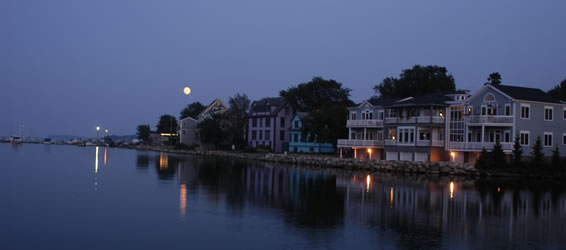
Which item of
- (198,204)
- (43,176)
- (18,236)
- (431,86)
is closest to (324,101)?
(431,86)

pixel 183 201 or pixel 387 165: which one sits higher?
pixel 387 165

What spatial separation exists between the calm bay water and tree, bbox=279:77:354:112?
213 ft

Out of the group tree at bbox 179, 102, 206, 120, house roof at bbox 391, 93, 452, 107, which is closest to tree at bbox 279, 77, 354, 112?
house roof at bbox 391, 93, 452, 107

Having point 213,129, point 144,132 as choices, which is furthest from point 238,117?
point 144,132

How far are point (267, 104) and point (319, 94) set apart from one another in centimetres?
1116

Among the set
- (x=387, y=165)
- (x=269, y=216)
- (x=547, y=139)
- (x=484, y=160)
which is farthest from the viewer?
(x=387, y=165)

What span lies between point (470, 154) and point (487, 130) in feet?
10.1

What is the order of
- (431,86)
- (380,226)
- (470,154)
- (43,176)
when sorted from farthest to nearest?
1. (431,86)
2. (470,154)
3. (43,176)
4. (380,226)

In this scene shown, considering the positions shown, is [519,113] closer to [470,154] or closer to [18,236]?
[470,154]

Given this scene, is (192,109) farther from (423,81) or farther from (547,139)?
(547,139)

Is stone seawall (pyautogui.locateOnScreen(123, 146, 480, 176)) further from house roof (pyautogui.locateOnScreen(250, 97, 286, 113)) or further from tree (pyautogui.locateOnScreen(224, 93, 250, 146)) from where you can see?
tree (pyautogui.locateOnScreen(224, 93, 250, 146))

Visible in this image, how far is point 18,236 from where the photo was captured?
17688 millimetres

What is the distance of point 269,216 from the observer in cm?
2273

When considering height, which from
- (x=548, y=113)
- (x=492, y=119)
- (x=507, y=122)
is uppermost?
(x=548, y=113)
